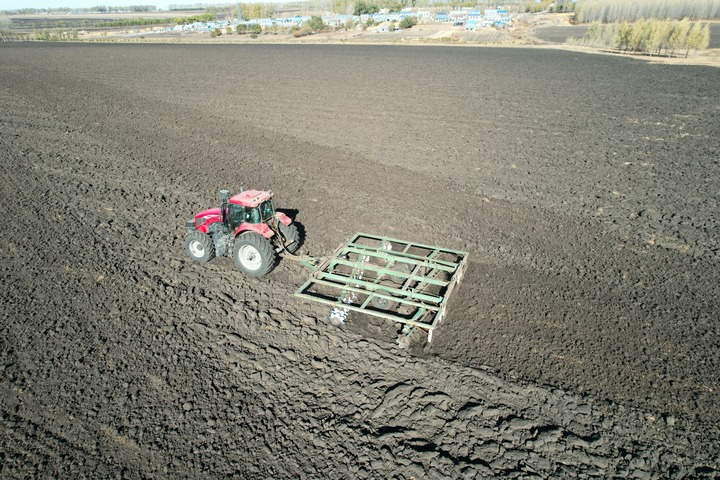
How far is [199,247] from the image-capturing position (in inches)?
327

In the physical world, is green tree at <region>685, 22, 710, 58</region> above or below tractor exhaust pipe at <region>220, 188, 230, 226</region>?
above

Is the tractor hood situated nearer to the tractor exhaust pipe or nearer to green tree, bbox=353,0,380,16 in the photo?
the tractor exhaust pipe

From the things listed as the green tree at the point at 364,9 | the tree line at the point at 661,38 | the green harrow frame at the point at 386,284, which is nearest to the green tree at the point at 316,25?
the green tree at the point at 364,9

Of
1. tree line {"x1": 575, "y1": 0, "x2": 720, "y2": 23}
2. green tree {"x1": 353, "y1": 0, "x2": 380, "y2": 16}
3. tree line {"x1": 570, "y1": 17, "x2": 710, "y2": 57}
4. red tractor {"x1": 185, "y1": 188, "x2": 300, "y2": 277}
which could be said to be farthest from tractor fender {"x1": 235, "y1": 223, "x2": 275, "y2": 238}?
green tree {"x1": 353, "y1": 0, "x2": 380, "y2": 16}

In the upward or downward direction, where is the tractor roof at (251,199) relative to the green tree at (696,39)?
downward

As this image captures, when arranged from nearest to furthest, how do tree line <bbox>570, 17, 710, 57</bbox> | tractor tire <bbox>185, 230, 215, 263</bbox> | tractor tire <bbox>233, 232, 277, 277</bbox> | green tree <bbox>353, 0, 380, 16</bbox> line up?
tractor tire <bbox>233, 232, 277, 277</bbox> → tractor tire <bbox>185, 230, 215, 263</bbox> → tree line <bbox>570, 17, 710, 57</bbox> → green tree <bbox>353, 0, 380, 16</bbox>

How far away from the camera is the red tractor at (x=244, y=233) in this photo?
759cm

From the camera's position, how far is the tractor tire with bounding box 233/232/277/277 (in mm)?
7492

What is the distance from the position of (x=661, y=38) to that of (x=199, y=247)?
48158 millimetres

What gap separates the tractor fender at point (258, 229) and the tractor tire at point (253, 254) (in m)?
0.07

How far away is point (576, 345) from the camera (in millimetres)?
6500

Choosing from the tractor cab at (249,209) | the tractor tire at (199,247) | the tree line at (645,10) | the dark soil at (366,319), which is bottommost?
the dark soil at (366,319)

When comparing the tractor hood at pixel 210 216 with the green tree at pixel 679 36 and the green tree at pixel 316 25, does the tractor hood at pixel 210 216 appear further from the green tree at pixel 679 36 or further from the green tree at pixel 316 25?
the green tree at pixel 316 25

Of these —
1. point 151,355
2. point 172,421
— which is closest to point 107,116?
point 151,355
